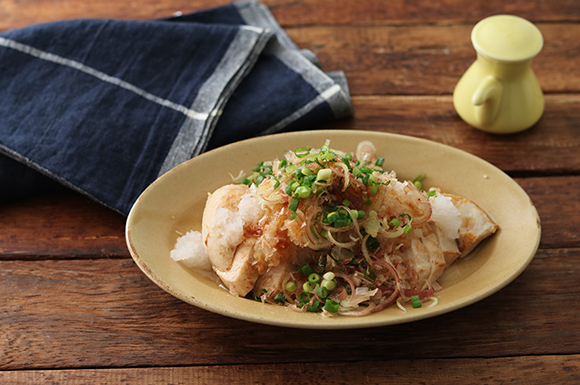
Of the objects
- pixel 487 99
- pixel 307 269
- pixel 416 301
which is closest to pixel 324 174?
pixel 307 269

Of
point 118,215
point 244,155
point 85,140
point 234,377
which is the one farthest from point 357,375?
point 85,140

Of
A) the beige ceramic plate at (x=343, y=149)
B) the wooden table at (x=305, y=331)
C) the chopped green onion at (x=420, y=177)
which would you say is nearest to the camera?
the beige ceramic plate at (x=343, y=149)

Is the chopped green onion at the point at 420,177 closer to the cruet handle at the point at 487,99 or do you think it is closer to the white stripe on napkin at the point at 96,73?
the cruet handle at the point at 487,99

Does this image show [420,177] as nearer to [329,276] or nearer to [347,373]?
[329,276]

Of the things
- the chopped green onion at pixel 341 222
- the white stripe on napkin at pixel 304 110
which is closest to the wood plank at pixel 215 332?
the chopped green onion at pixel 341 222

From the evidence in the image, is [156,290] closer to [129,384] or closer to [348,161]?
[129,384]
